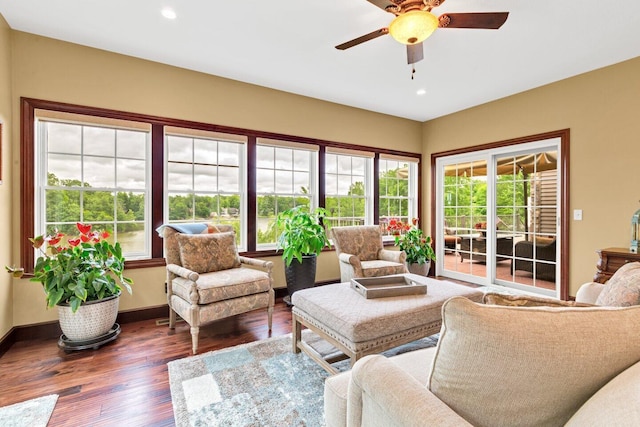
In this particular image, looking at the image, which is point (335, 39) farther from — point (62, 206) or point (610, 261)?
point (610, 261)

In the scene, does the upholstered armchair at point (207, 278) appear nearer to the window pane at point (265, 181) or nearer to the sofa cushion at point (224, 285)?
the sofa cushion at point (224, 285)

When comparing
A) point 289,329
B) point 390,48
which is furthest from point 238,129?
point 289,329

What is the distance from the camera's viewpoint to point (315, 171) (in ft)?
14.7

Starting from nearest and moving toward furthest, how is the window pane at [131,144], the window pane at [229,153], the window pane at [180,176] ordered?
the window pane at [131,144], the window pane at [180,176], the window pane at [229,153]

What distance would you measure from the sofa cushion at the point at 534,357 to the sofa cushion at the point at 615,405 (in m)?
0.04

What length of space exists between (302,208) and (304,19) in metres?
2.05

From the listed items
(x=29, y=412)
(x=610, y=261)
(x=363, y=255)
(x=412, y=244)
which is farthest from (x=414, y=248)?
(x=29, y=412)

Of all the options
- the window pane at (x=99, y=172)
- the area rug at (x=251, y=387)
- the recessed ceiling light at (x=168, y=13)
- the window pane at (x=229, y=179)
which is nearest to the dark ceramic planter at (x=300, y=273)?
the area rug at (x=251, y=387)

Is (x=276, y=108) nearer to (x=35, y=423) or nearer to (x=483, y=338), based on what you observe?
(x=35, y=423)

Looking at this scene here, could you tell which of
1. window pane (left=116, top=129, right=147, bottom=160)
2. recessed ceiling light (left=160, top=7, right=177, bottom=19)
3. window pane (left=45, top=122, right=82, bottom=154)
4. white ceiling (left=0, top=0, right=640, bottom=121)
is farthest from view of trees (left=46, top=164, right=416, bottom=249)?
recessed ceiling light (left=160, top=7, right=177, bottom=19)

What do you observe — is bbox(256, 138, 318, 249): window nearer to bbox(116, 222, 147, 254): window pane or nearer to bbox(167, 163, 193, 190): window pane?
bbox(167, 163, 193, 190): window pane

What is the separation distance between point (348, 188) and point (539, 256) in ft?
8.99

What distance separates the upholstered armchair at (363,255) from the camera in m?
3.54

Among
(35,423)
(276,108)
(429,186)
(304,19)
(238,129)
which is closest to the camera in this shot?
(35,423)
